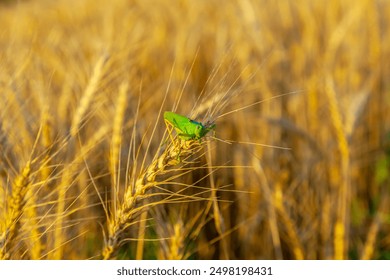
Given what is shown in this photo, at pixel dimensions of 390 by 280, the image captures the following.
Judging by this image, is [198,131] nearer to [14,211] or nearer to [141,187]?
[141,187]

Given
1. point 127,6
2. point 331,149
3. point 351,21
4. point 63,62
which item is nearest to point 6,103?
point 63,62

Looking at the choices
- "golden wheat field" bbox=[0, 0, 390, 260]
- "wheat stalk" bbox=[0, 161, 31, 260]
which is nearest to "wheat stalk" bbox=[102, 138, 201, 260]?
"golden wheat field" bbox=[0, 0, 390, 260]

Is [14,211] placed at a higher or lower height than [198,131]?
lower

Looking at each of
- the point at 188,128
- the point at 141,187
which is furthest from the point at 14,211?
the point at 188,128

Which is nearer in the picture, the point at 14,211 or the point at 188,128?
the point at 188,128

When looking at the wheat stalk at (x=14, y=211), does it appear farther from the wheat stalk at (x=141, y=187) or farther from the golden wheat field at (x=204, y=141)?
the wheat stalk at (x=141, y=187)

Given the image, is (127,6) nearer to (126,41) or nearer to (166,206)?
(126,41)

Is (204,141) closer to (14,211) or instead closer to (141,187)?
(141,187)

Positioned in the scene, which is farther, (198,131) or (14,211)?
(14,211)

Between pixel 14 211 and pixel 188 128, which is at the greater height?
pixel 188 128
